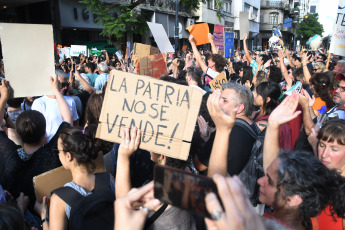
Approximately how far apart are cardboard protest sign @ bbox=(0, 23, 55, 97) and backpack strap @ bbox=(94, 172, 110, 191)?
145 centimetres

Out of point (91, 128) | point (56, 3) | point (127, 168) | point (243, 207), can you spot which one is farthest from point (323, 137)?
point (56, 3)

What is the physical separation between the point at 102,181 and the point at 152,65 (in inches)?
131

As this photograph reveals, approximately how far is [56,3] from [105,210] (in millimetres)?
18359

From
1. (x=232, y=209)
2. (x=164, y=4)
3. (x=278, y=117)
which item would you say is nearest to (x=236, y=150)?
(x=278, y=117)

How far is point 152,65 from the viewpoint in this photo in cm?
523

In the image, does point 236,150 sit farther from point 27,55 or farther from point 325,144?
point 27,55

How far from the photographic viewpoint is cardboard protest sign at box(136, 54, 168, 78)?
498cm

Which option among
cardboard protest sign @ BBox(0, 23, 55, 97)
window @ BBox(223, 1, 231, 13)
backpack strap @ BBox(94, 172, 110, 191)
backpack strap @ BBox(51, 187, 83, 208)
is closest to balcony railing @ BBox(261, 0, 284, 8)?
window @ BBox(223, 1, 231, 13)

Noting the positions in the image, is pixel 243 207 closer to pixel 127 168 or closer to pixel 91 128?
pixel 127 168

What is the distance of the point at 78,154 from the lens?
7.54 feet

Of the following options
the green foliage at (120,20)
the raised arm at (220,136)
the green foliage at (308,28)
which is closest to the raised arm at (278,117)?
the raised arm at (220,136)

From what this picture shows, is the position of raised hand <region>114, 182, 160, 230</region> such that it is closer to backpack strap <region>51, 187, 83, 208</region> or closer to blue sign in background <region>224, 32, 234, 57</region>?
backpack strap <region>51, 187, 83, 208</region>

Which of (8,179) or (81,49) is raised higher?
(81,49)

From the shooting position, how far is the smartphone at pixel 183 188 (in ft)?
3.51
